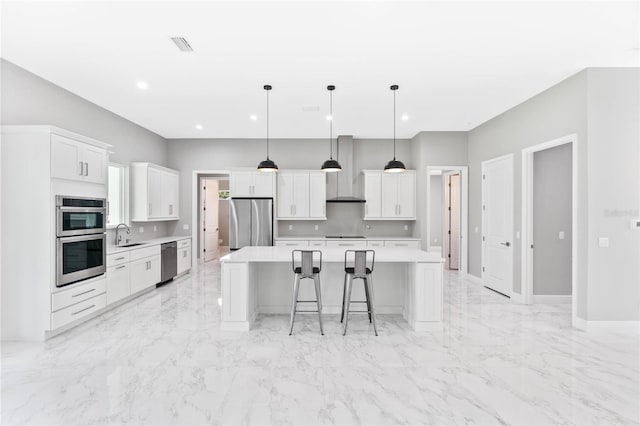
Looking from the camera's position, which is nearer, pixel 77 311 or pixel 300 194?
pixel 77 311

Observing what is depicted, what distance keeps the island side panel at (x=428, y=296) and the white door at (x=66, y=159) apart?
4173 mm

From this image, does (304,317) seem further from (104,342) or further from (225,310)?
(104,342)

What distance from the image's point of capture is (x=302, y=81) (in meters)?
4.07

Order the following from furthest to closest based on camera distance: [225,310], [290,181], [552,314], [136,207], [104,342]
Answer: [290,181], [136,207], [552,314], [225,310], [104,342]

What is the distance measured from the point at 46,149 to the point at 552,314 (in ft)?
21.6

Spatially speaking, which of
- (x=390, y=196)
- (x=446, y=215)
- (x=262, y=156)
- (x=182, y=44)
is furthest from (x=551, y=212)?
(x=262, y=156)

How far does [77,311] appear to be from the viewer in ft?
12.4

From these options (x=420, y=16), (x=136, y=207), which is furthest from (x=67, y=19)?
(x=136, y=207)

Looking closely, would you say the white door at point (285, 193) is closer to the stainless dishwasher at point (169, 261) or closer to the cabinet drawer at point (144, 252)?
the stainless dishwasher at point (169, 261)

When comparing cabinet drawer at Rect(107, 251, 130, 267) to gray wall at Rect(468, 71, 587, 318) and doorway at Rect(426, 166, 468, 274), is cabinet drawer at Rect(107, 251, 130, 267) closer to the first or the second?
gray wall at Rect(468, 71, 587, 318)

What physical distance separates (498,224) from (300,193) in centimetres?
380

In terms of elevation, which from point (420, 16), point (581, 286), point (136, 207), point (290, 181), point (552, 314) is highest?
point (420, 16)

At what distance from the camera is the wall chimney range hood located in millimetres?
6930

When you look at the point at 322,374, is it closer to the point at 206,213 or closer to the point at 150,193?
the point at 150,193
